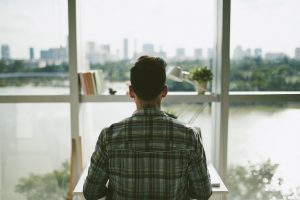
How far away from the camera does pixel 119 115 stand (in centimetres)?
315

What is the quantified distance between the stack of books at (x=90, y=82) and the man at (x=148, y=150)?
4.44 ft

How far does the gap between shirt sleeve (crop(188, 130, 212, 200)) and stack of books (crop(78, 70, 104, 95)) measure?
1475mm

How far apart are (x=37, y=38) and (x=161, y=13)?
1.05m

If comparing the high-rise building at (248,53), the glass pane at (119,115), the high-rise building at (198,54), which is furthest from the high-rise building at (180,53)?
the high-rise building at (248,53)

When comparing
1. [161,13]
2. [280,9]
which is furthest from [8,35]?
[280,9]

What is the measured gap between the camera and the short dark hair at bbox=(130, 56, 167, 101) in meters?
1.55

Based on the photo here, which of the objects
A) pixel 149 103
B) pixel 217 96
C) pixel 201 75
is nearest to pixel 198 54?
pixel 201 75

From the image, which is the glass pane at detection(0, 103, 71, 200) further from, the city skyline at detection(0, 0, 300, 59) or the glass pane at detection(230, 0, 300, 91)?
the glass pane at detection(230, 0, 300, 91)

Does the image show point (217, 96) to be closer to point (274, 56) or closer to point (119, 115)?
point (274, 56)

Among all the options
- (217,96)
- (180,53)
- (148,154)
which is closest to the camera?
(148,154)

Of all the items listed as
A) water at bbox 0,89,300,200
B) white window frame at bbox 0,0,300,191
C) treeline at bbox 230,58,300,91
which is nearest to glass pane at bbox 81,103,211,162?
water at bbox 0,89,300,200

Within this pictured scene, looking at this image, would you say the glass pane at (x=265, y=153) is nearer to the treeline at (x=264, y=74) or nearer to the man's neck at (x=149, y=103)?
the treeline at (x=264, y=74)

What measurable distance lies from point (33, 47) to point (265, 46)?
1.93 metres

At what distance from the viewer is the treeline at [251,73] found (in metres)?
3.08
